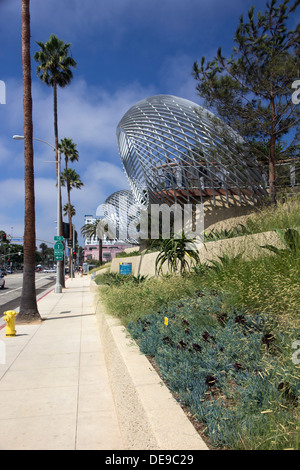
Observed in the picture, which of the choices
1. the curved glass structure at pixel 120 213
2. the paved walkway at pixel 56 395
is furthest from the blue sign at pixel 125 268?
the curved glass structure at pixel 120 213

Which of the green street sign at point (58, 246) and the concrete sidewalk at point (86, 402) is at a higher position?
the green street sign at point (58, 246)

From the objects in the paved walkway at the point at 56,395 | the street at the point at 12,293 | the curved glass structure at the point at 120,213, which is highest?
the curved glass structure at the point at 120,213

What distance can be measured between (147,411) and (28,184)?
33.3ft

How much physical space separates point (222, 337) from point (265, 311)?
0.81m

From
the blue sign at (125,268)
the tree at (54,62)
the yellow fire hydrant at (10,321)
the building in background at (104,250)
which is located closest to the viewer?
the yellow fire hydrant at (10,321)

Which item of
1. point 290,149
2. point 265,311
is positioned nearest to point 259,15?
point 290,149

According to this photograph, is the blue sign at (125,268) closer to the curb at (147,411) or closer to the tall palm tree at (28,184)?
the tall palm tree at (28,184)

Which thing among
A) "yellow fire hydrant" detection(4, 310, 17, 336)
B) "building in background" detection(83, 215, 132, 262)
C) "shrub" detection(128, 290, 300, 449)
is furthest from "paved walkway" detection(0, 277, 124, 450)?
"building in background" detection(83, 215, 132, 262)

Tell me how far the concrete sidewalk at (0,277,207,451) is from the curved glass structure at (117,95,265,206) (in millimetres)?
15709

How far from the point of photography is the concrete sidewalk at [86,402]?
2.96 meters

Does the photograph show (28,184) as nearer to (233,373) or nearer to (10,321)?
(10,321)

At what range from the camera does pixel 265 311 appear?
4.39 m

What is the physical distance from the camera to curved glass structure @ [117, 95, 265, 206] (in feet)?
72.3
